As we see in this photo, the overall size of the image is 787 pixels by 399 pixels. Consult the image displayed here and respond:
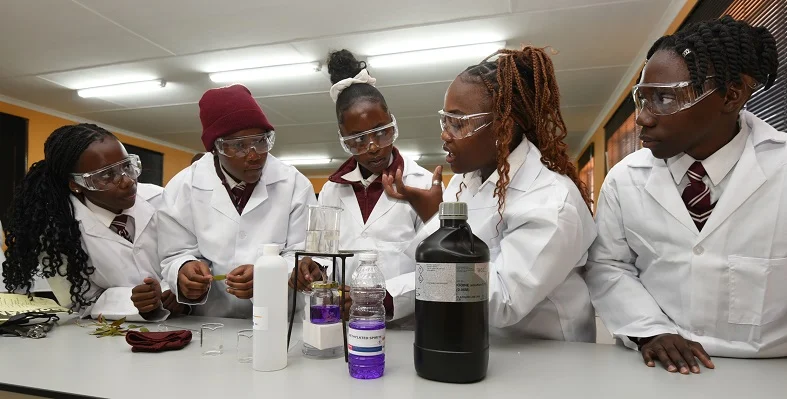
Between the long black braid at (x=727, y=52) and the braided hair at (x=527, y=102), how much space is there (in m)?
0.35

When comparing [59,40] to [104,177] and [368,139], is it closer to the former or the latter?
[104,177]

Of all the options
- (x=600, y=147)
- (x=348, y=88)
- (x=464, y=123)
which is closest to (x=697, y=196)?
(x=464, y=123)

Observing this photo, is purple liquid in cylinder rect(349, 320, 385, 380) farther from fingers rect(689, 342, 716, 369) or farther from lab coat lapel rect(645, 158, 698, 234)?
lab coat lapel rect(645, 158, 698, 234)

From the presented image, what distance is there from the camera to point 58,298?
1.75 m

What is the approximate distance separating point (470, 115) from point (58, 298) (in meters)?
1.67

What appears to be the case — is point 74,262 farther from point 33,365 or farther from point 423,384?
point 423,384

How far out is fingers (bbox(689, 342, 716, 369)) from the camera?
1115 millimetres

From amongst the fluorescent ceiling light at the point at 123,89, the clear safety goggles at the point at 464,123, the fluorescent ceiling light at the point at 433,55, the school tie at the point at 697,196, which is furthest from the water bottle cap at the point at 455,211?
the fluorescent ceiling light at the point at 123,89

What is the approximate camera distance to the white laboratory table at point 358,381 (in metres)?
0.95

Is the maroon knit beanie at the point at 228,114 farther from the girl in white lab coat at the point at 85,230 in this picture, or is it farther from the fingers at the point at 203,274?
the fingers at the point at 203,274

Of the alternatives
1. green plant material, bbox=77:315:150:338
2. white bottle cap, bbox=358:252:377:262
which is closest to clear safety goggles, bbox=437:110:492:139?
white bottle cap, bbox=358:252:377:262

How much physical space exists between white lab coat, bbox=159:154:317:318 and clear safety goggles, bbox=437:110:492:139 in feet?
2.55

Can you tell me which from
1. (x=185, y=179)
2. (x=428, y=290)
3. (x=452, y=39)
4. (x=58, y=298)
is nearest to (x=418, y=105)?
(x=452, y=39)

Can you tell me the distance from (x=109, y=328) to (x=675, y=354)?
163cm
